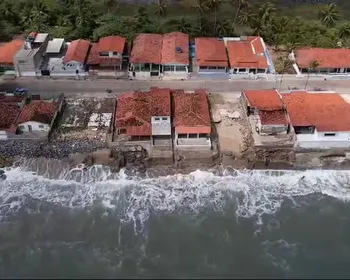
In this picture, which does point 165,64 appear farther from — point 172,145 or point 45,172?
point 45,172

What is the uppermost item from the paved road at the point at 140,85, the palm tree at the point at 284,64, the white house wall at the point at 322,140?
the palm tree at the point at 284,64

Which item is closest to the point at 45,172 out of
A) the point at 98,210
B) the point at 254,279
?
the point at 98,210

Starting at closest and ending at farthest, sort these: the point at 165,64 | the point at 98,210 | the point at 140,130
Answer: the point at 98,210, the point at 140,130, the point at 165,64

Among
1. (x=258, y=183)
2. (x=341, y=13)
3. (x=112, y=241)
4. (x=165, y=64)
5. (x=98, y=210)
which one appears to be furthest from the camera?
(x=341, y=13)

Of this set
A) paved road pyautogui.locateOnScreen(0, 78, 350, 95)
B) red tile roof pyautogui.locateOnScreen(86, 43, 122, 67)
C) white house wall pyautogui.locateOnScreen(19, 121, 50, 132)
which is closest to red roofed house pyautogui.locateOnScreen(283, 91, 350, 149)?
paved road pyautogui.locateOnScreen(0, 78, 350, 95)

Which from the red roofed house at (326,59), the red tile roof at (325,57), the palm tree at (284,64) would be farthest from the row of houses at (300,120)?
the red tile roof at (325,57)

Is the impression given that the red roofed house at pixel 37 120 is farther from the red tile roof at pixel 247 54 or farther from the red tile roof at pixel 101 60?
the red tile roof at pixel 247 54
